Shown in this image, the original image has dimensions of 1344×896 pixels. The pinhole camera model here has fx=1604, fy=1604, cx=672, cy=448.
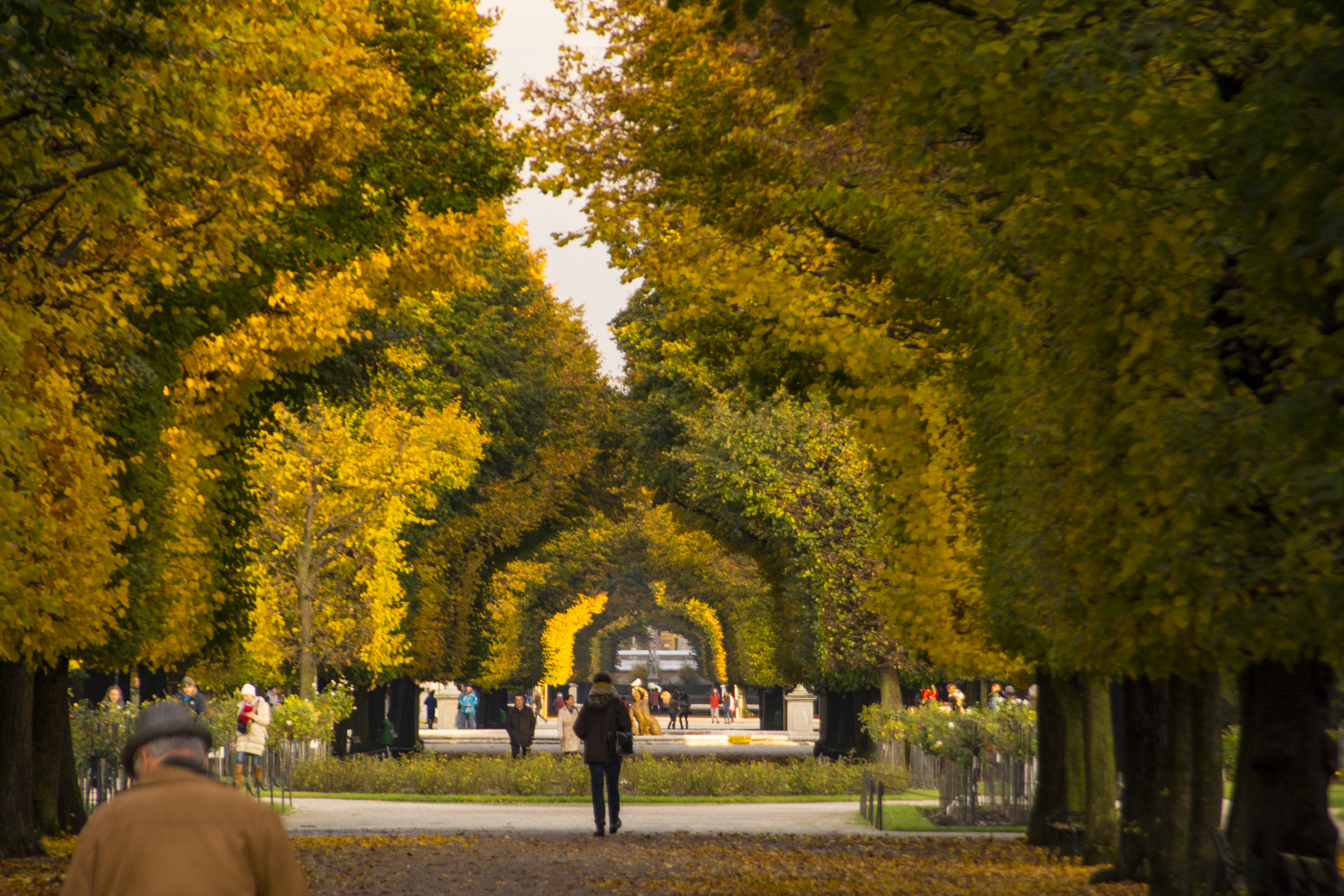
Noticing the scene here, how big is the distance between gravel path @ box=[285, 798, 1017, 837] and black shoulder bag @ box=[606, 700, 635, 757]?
4.19 ft

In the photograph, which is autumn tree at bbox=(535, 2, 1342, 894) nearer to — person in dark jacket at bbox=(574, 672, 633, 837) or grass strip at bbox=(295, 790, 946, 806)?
person in dark jacket at bbox=(574, 672, 633, 837)

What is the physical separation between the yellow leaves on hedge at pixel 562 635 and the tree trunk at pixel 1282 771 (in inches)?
2464

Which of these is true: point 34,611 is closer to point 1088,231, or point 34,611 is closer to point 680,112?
point 680,112

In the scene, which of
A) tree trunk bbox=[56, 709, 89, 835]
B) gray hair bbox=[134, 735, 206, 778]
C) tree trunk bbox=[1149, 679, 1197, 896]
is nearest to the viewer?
gray hair bbox=[134, 735, 206, 778]

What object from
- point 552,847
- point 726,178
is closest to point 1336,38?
point 726,178

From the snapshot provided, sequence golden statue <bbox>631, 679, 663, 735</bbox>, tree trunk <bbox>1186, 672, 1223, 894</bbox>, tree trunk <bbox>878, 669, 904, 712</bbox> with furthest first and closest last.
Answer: golden statue <bbox>631, 679, 663, 735</bbox> → tree trunk <bbox>878, 669, 904, 712</bbox> → tree trunk <bbox>1186, 672, 1223, 894</bbox>

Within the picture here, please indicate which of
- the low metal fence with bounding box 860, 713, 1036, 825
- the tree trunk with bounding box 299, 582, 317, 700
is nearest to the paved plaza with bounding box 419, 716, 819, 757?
the tree trunk with bounding box 299, 582, 317, 700

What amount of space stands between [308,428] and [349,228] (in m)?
14.1

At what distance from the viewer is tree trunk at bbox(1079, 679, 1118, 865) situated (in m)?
15.2

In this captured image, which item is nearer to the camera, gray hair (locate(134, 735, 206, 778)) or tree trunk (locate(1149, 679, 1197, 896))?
gray hair (locate(134, 735, 206, 778))

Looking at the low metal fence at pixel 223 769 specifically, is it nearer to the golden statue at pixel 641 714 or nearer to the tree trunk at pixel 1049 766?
the tree trunk at pixel 1049 766

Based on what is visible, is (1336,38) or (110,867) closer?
(110,867)

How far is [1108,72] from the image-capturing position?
7.83 meters

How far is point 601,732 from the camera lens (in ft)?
58.7
